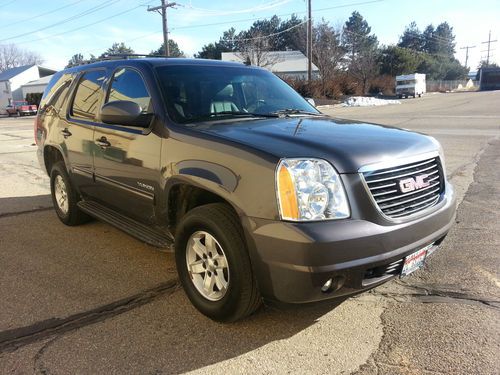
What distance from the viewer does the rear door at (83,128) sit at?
4.53 metres

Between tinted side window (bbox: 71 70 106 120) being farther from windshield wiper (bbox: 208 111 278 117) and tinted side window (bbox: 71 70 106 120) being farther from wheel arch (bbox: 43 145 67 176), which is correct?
windshield wiper (bbox: 208 111 278 117)

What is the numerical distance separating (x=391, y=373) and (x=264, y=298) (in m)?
0.84

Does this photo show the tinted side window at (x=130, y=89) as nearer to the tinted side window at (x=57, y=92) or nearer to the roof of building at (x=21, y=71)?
the tinted side window at (x=57, y=92)

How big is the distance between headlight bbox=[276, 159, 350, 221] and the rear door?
2.47 m

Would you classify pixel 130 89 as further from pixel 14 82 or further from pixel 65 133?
pixel 14 82

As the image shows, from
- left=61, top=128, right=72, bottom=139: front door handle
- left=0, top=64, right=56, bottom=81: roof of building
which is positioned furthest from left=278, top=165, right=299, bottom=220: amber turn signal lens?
left=0, top=64, right=56, bottom=81: roof of building

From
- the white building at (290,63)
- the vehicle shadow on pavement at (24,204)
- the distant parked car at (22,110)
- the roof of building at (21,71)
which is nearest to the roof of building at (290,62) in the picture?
the white building at (290,63)

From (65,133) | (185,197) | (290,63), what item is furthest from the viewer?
(290,63)

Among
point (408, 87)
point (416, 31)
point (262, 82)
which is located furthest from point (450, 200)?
point (416, 31)

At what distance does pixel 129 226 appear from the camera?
405 cm

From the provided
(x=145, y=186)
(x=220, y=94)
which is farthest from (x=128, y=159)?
(x=220, y=94)

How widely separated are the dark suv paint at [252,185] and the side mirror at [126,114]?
12 mm

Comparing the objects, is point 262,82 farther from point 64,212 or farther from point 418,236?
point 64,212

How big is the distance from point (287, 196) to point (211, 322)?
1.17m
